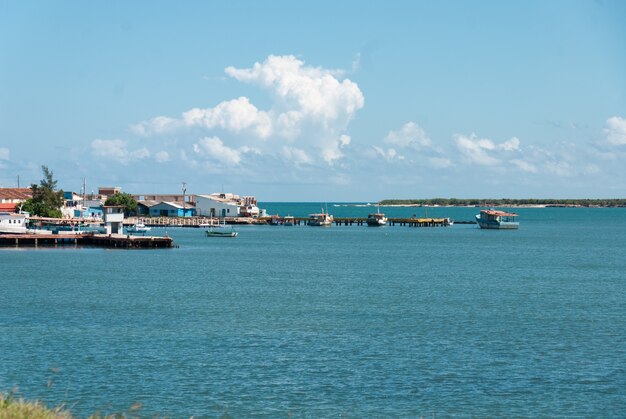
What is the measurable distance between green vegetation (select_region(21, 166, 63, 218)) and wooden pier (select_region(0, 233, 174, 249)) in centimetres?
3604

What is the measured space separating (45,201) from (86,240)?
43.5 m

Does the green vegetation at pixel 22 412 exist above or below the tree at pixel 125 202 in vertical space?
below

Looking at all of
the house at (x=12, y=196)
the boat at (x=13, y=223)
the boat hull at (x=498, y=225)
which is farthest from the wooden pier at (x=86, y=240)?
the boat hull at (x=498, y=225)

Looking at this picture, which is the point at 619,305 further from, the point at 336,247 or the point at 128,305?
the point at 336,247

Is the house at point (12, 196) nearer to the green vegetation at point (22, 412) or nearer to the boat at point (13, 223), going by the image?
the boat at point (13, 223)

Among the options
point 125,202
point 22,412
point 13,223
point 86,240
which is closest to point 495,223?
point 125,202

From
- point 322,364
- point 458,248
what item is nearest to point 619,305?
point 322,364

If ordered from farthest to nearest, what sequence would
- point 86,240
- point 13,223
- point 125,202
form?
point 125,202 → point 13,223 → point 86,240

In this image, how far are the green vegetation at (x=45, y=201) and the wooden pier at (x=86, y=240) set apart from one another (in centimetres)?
3604

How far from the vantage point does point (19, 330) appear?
4578 centimetres

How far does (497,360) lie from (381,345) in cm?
601

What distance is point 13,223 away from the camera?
129250mm

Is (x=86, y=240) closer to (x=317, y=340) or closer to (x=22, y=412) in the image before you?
(x=317, y=340)

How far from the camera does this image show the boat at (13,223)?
126250 millimetres
